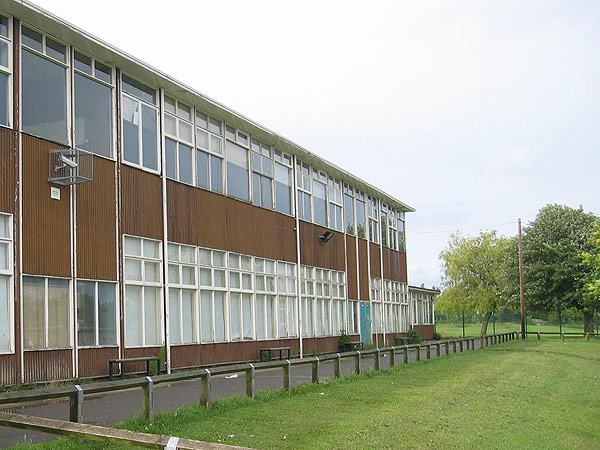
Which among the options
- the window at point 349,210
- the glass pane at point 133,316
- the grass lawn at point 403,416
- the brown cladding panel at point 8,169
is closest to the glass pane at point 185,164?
the glass pane at point 133,316

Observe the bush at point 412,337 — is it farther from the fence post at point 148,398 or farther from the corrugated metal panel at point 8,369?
the fence post at point 148,398

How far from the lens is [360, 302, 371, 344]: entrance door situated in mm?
35491

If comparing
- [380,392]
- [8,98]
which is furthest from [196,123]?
[380,392]

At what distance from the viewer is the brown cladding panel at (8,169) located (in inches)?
595

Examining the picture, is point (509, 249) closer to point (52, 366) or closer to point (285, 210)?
point (285, 210)

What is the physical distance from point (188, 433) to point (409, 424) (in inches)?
128

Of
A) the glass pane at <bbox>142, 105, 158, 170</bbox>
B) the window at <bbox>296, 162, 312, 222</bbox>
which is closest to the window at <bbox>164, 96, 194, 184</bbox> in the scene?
the glass pane at <bbox>142, 105, 158, 170</bbox>

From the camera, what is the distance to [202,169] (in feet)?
73.9

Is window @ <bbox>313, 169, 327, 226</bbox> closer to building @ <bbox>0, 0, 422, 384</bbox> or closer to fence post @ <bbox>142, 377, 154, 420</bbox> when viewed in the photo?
building @ <bbox>0, 0, 422, 384</bbox>

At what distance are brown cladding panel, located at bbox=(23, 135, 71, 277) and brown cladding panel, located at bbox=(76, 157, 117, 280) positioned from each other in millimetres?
425

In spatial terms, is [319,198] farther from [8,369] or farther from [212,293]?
[8,369]

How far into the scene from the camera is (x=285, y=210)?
92.4ft

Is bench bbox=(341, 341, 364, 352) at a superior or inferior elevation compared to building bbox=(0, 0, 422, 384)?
inferior

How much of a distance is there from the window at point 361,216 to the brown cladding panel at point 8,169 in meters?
22.2
